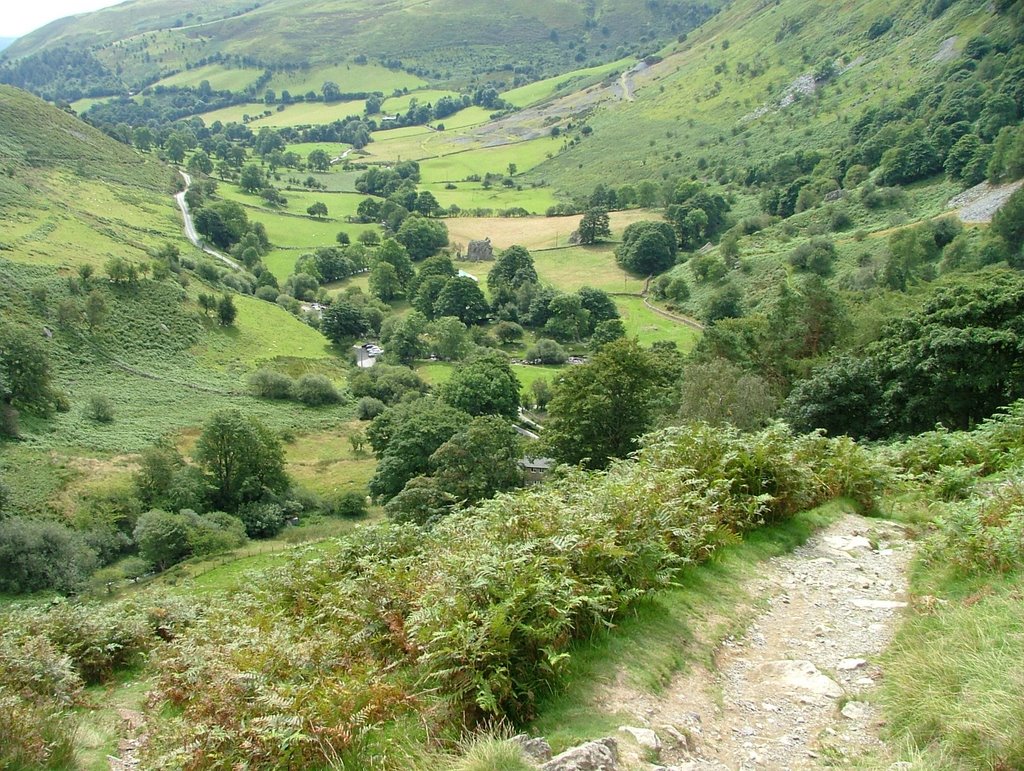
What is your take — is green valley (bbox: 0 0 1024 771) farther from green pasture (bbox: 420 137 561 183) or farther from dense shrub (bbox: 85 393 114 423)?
green pasture (bbox: 420 137 561 183)

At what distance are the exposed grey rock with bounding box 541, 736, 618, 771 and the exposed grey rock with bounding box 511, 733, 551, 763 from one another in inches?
3.6

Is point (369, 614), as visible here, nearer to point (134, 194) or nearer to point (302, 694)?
point (302, 694)

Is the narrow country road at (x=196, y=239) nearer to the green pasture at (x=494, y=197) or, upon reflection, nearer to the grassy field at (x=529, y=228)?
the grassy field at (x=529, y=228)

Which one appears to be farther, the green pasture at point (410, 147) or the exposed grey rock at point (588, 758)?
the green pasture at point (410, 147)

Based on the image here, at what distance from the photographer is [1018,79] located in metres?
A: 86.3

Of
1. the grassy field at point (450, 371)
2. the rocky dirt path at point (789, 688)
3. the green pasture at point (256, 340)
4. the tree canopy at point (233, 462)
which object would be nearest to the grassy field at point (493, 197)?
the green pasture at point (256, 340)

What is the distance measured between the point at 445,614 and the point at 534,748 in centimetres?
167

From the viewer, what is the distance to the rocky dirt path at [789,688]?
5957 mm

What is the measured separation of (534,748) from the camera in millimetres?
5523

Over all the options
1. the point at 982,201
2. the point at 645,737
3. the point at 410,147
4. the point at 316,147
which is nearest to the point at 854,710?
the point at 645,737

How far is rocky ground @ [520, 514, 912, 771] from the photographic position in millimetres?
5848

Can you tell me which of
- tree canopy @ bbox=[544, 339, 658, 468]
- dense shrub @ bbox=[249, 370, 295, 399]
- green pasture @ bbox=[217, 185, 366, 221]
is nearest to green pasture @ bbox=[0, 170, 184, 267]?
green pasture @ bbox=[217, 185, 366, 221]

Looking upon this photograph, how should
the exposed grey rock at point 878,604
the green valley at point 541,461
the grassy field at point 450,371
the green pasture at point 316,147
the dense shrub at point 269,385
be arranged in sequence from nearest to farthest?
the green valley at point 541,461, the exposed grey rock at point 878,604, the dense shrub at point 269,385, the grassy field at point 450,371, the green pasture at point 316,147

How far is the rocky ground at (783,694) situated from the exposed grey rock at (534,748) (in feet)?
0.51
